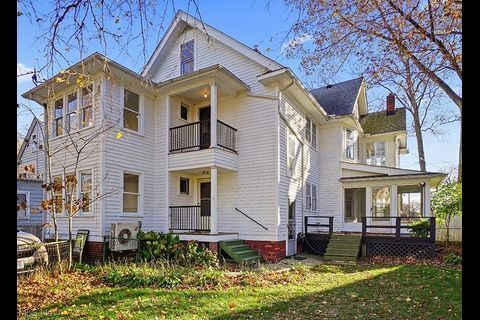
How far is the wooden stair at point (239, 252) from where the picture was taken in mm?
11422

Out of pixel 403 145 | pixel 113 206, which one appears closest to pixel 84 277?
pixel 113 206

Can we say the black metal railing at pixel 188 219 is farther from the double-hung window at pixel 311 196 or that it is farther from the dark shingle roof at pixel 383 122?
the dark shingle roof at pixel 383 122

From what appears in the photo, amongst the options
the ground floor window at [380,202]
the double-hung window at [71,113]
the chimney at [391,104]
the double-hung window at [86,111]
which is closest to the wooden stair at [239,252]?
the double-hung window at [86,111]

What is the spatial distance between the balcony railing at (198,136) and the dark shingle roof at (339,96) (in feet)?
25.0

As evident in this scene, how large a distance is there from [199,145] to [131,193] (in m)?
3.20

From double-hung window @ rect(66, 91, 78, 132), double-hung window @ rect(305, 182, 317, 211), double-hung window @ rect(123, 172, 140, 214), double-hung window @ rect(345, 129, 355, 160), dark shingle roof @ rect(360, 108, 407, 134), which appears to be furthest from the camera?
dark shingle roof @ rect(360, 108, 407, 134)

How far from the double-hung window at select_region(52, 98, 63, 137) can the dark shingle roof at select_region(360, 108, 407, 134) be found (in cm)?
1754

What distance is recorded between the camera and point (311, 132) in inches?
686

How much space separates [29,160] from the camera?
19.8 meters

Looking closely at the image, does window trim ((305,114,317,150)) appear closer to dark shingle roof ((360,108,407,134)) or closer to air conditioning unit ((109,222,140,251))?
dark shingle roof ((360,108,407,134))

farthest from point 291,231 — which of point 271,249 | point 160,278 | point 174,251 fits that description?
point 160,278

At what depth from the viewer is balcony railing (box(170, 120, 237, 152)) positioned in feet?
44.0

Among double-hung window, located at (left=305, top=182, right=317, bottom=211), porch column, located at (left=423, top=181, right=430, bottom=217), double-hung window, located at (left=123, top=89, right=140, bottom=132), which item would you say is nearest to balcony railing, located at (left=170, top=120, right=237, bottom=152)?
double-hung window, located at (left=123, top=89, right=140, bottom=132)

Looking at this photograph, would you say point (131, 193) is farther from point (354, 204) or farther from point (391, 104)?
point (391, 104)
